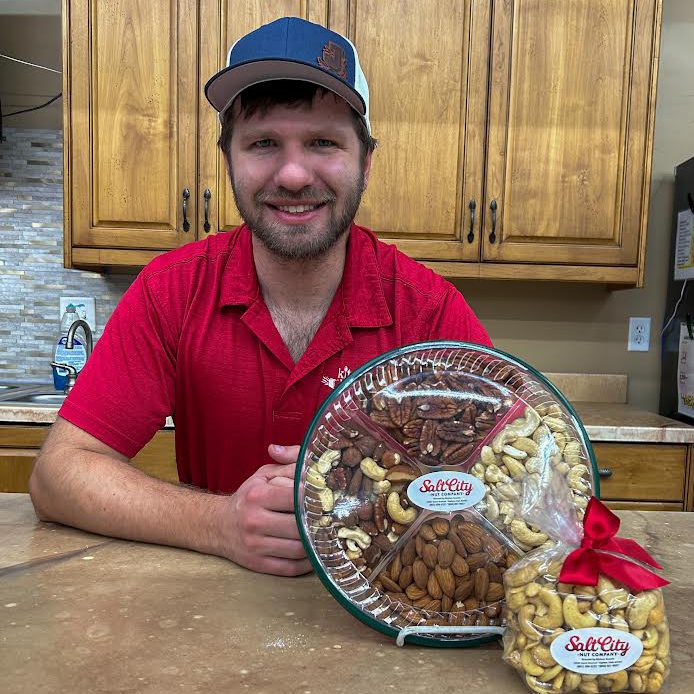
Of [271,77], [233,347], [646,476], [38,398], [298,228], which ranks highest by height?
[271,77]

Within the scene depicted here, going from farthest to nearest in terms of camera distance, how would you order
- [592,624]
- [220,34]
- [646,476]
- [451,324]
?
[220,34], [646,476], [451,324], [592,624]

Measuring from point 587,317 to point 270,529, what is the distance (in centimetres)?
218

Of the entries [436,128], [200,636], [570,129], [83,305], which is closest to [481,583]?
[200,636]

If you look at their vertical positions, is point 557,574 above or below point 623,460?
above

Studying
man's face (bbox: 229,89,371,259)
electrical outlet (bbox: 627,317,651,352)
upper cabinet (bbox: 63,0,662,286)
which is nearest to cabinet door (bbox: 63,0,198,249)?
upper cabinet (bbox: 63,0,662,286)

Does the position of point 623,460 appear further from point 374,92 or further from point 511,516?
point 511,516

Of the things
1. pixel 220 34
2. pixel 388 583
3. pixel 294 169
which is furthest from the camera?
pixel 220 34

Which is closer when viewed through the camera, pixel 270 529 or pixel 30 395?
pixel 270 529

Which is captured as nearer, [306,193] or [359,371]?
[359,371]

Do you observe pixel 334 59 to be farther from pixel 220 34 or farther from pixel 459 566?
pixel 220 34

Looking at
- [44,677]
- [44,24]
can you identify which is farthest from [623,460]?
[44,24]

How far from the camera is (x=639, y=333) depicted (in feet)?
8.77

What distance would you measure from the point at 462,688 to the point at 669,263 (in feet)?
8.07

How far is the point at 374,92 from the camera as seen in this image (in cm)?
225
